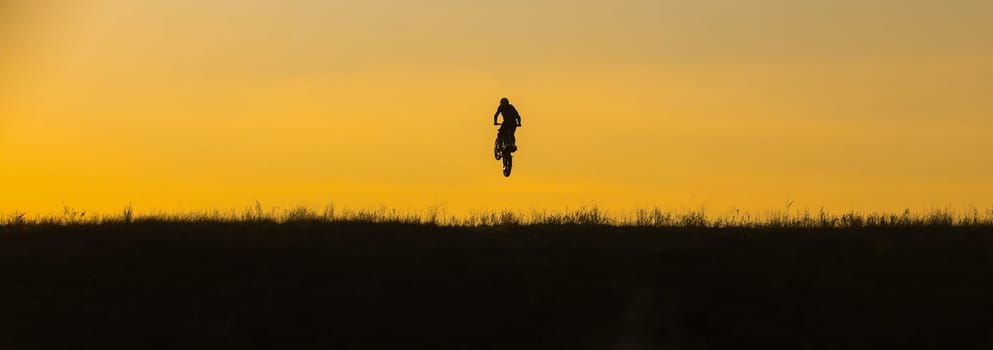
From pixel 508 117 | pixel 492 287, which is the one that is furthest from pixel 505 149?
pixel 492 287

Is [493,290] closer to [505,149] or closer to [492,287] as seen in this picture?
[492,287]

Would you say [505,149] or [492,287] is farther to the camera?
[505,149]

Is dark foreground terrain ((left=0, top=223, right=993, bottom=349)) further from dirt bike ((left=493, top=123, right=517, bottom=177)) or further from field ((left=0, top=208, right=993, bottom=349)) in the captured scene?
dirt bike ((left=493, top=123, right=517, bottom=177))

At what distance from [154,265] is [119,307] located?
2488 millimetres

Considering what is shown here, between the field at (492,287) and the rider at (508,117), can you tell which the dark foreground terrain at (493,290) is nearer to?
the field at (492,287)

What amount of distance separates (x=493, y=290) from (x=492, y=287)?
0.38 feet

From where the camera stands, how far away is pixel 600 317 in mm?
25031

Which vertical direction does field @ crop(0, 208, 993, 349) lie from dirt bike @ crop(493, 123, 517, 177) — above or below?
below

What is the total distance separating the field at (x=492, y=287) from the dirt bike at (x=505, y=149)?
3372 mm

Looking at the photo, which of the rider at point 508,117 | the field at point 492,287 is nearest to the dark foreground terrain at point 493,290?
the field at point 492,287

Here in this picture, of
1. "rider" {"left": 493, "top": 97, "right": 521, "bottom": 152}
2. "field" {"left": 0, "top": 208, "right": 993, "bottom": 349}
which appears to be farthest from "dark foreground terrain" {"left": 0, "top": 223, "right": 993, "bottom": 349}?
"rider" {"left": 493, "top": 97, "right": 521, "bottom": 152}

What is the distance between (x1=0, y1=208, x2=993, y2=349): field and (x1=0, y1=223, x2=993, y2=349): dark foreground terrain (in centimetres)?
4

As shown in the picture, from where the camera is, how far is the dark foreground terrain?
958 inches

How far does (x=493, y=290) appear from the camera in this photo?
26094 mm
